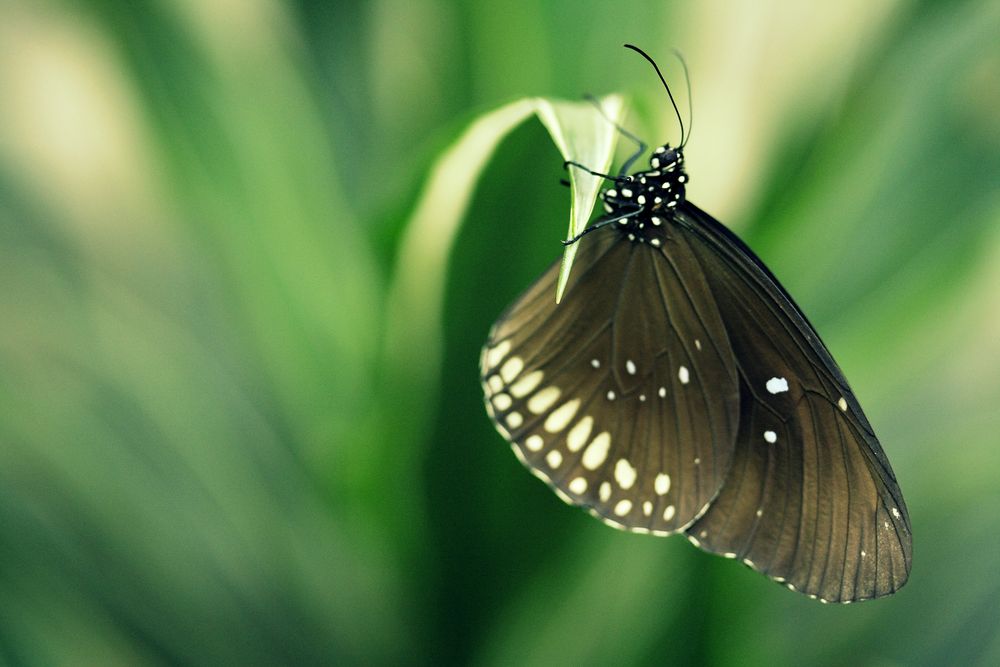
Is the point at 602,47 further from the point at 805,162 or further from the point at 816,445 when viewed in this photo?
the point at 816,445

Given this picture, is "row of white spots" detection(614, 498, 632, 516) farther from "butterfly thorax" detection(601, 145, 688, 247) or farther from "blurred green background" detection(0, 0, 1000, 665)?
"butterfly thorax" detection(601, 145, 688, 247)

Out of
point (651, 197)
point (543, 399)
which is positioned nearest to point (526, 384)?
point (543, 399)

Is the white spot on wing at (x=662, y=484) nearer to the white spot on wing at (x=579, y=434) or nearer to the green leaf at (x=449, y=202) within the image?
the white spot on wing at (x=579, y=434)

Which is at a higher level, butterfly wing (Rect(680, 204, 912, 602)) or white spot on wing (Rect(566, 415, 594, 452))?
butterfly wing (Rect(680, 204, 912, 602))

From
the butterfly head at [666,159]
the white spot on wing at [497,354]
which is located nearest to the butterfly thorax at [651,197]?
the butterfly head at [666,159]

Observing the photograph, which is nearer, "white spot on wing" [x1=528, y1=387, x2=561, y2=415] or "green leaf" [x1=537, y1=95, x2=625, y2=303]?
"green leaf" [x1=537, y1=95, x2=625, y2=303]

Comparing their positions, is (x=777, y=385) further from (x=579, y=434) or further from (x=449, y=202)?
(x=449, y=202)

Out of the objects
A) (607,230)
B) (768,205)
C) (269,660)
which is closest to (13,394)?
(269,660)

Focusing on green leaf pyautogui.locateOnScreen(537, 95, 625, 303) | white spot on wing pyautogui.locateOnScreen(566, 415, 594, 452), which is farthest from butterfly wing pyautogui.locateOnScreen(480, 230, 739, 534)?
green leaf pyautogui.locateOnScreen(537, 95, 625, 303)
